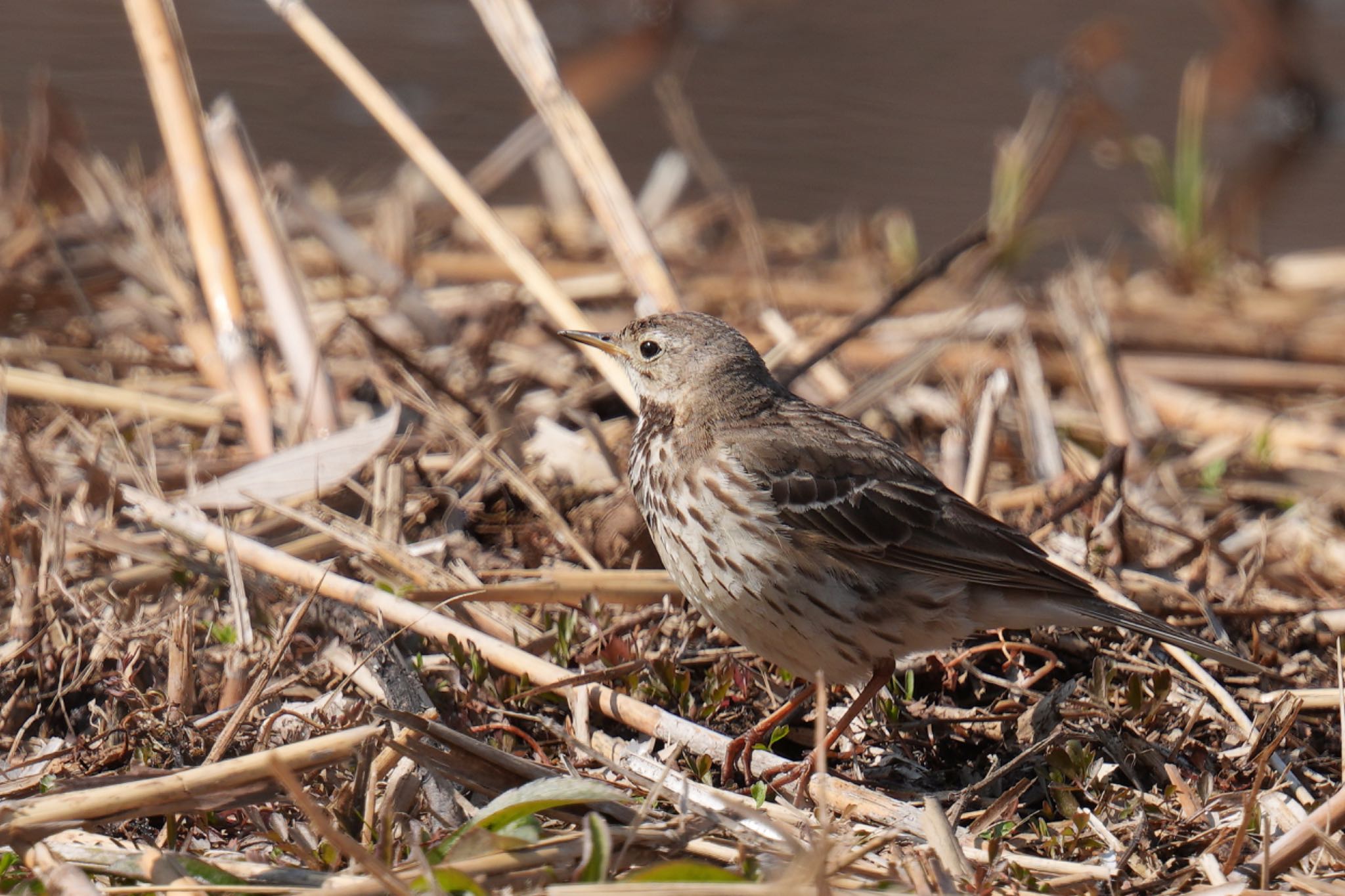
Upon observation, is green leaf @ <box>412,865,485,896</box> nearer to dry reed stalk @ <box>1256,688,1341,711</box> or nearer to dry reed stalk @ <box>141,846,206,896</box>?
dry reed stalk @ <box>141,846,206,896</box>

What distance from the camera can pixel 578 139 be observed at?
546 centimetres

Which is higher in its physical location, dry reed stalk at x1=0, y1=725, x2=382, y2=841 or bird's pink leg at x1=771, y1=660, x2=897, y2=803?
dry reed stalk at x1=0, y1=725, x2=382, y2=841

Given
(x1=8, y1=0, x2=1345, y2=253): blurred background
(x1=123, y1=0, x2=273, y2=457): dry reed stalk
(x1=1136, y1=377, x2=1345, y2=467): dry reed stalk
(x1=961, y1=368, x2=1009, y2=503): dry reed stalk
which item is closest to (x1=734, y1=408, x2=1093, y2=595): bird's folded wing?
(x1=961, y1=368, x2=1009, y2=503): dry reed stalk


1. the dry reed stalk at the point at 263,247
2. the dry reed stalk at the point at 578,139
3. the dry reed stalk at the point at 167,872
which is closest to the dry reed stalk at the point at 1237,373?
the dry reed stalk at the point at 578,139

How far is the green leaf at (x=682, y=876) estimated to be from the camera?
293 centimetres

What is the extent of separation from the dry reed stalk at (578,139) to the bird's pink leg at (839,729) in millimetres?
1673

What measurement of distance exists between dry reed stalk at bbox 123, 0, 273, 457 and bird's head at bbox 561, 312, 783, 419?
143cm

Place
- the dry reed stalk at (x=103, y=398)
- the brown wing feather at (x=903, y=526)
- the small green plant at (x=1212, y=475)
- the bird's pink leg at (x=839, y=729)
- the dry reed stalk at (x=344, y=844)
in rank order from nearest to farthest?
the dry reed stalk at (x=344, y=844) < the bird's pink leg at (x=839, y=729) < the brown wing feather at (x=903, y=526) < the dry reed stalk at (x=103, y=398) < the small green plant at (x=1212, y=475)

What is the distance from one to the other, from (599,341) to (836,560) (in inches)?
46.0

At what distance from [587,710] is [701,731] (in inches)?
12.6

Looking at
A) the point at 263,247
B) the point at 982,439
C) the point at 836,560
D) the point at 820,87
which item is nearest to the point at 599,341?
the point at 836,560

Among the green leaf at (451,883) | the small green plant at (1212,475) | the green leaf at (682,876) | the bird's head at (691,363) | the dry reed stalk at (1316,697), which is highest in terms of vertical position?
the bird's head at (691,363)

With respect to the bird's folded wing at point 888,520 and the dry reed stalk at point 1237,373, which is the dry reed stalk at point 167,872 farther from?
the dry reed stalk at point 1237,373

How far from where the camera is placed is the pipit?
4160 millimetres
